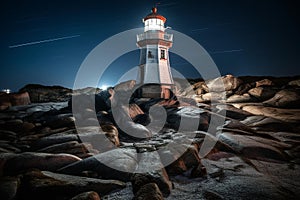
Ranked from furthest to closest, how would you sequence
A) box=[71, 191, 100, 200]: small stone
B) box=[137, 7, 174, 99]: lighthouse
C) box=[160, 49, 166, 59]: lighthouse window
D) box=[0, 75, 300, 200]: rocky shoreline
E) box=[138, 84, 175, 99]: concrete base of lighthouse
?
1. box=[160, 49, 166, 59]: lighthouse window
2. box=[137, 7, 174, 99]: lighthouse
3. box=[138, 84, 175, 99]: concrete base of lighthouse
4. box=[0, 75, 300, 200]: rocky shoreline
5. box=[71, 191, 100, 200]: small stone

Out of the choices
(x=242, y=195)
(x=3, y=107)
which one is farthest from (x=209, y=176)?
(x=3, y=107)

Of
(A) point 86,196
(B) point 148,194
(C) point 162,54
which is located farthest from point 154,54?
(A) point 86,196

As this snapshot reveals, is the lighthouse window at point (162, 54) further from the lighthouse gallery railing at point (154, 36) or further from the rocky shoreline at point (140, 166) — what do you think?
the rocky shoreline at point (140, 166)

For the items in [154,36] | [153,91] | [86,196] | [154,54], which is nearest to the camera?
[86,196]

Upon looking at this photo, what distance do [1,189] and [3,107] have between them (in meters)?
13.5

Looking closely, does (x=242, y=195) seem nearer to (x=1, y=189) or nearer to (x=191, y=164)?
(x=191, y=164)

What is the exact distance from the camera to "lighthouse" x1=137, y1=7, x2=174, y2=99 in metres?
19.8

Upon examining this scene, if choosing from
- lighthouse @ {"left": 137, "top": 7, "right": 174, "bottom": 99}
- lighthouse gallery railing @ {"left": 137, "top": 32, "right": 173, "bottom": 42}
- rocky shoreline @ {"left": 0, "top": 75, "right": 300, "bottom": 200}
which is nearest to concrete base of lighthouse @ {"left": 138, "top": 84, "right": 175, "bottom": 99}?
lighthouse @ {"left": 137, "top": 7, "right": 174, "bottom": 99}

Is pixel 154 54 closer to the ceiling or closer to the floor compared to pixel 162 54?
closer to the floor

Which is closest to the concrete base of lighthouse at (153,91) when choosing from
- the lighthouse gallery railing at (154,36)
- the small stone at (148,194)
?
the lighthouse gallery railing at (154,36)

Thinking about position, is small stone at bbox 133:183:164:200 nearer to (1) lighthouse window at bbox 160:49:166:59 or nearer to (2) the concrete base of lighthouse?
(2) the concrete base of lighthouse

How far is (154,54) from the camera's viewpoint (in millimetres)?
20156

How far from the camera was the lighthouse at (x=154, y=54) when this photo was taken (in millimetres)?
19766

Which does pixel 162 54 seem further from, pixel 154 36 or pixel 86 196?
pixel 86 196
